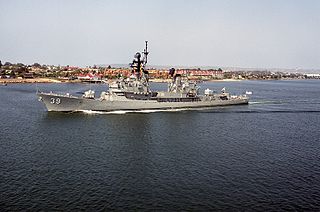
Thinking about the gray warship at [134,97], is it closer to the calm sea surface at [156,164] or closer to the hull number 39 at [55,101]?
the hull number 39 at [55,101]

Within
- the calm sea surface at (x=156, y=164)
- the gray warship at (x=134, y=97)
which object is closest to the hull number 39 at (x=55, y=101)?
the gray warship at (x=134, y=97)

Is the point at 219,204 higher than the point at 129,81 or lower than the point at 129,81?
lower

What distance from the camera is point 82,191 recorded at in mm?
27312

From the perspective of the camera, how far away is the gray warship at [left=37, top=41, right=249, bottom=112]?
64938 millimetres

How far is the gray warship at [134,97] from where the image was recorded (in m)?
64.9

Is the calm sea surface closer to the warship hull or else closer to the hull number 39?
the hull number 39

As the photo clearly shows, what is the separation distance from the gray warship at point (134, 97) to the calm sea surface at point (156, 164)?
5.23m

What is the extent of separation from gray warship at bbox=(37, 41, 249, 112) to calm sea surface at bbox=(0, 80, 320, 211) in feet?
17.2

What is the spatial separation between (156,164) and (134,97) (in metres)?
34.3

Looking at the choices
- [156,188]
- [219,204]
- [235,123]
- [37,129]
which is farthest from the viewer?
[235,123]

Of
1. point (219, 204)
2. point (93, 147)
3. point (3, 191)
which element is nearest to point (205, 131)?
point (93, 147)

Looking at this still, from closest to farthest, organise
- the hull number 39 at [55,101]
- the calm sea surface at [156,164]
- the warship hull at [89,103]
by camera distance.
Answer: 1. the calm sea surface at [156,164]
2. the hull number 39 at [55,101]
3. the warship hull at [89,103]

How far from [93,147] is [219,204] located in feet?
62.8

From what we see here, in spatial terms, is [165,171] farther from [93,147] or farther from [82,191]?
[93,147]
